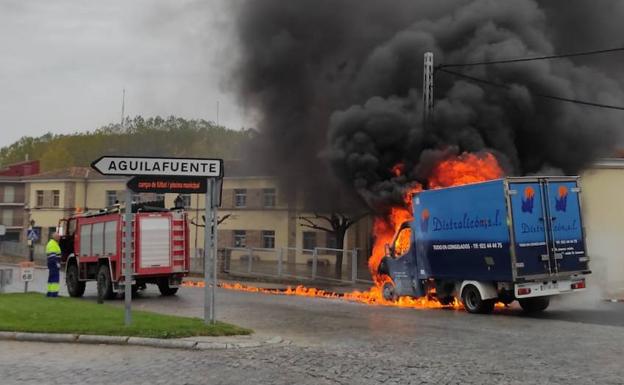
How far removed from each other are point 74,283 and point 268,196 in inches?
900

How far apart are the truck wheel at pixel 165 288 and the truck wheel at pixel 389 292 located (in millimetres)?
5795

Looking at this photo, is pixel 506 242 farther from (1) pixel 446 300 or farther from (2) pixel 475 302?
(1) pixel 446 300

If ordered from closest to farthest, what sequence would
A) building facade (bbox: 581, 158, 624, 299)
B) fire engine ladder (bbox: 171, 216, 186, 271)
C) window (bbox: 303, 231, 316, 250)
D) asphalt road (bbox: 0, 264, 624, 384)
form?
asphalt road (bbox: 0, 264, 624, 384), fire engine ladder (bbox: 171, 216, 186, 271), building facade (bbox: 581, 158, 624, 299), window (bbox: 303, 231, 316, 250)

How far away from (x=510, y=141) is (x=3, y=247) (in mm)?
35929

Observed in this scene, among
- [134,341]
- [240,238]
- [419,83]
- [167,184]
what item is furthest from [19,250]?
[134,341]

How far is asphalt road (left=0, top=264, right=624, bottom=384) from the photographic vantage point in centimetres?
646

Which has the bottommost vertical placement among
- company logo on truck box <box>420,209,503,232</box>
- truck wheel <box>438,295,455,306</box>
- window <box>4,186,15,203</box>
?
truck wheel <box>438,295,455,306</box>

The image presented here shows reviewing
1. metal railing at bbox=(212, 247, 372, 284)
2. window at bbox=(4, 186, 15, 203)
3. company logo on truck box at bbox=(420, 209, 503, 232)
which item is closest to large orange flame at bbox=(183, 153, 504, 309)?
metal railing at bbox=(212, 247, 372, 284)

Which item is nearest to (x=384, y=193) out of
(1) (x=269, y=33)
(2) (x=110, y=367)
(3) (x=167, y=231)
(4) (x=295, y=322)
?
(3) (x=167, y=231)

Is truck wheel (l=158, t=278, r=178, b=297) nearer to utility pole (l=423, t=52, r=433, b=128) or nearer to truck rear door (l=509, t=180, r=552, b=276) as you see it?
utility pole (l=423, t=52, r=433, b=128)

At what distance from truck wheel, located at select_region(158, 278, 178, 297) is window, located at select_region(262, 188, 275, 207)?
22.4 metres

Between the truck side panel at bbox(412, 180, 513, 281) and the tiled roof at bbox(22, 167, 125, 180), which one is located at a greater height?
the tiled roof at bbox(22, 167, 125, 180)

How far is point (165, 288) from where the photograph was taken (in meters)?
17.2

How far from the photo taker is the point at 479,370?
22.3 feet
